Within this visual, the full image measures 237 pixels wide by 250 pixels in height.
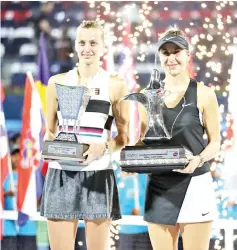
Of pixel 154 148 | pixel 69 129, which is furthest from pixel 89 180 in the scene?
pixel 154 148

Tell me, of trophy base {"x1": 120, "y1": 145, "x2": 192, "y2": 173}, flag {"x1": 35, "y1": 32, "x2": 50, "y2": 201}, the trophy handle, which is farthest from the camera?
flag {"x1": 35, "y1": 32, "x2": 50, "y2": 201}

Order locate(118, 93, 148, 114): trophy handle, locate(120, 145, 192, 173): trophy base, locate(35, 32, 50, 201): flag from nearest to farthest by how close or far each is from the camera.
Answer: locate(120, 145, 192, 173): trophy base, locate(118, 93, 148, 114): trophy handle, locate(35, 32, 50, 201): flag

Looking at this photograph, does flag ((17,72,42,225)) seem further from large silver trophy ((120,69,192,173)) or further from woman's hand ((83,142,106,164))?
large silver trophy ((120,69,192,173))

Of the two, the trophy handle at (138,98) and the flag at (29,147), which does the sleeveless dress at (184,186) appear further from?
the flag at (29,147)

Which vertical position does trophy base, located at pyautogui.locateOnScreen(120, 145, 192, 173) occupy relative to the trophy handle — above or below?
below

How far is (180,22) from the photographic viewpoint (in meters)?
3.29

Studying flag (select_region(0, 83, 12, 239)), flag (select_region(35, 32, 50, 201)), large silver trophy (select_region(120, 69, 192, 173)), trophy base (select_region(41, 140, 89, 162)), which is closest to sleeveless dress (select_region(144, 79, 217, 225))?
large silver trophy (select_region(120, 69, 192, 173))

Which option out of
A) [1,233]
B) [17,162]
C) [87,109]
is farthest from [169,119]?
[1,233]

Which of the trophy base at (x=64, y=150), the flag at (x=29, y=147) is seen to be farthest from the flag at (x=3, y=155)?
the trophy base at (x=64, y=150)

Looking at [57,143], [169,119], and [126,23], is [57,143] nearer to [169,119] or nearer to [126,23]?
[169,119]

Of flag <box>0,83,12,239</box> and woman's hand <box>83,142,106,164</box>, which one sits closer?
woman's hand <box>83,142,106,164</box>

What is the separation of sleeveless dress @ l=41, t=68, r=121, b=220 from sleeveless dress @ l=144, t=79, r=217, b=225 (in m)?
0.21

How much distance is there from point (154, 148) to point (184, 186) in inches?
8.4

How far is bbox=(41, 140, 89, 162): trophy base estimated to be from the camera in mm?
2230
